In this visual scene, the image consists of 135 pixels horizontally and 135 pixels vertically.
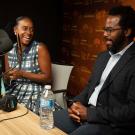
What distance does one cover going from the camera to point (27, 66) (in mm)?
2607

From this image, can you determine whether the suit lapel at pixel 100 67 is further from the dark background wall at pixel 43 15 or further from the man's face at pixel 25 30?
the dark background wall at pixel 43 15

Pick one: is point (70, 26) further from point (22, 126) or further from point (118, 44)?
point (22, 126)

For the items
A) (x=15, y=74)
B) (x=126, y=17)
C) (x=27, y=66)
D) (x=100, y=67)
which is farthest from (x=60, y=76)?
(x=126, y=17)

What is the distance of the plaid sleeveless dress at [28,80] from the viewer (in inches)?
98.4

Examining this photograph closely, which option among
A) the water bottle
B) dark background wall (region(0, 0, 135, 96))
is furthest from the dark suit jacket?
dark background wall (region(0, 0, 135, 96))

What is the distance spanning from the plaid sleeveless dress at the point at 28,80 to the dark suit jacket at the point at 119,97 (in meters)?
0.77

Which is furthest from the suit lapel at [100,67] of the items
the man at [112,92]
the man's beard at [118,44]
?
the man's beard at [118,44]

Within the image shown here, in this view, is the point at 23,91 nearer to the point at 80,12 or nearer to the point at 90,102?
the point at 90,102

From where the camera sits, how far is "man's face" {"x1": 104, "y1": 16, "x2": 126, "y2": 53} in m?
1.96

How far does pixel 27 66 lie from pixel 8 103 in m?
0.82

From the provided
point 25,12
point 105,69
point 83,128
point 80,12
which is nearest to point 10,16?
point 25,12

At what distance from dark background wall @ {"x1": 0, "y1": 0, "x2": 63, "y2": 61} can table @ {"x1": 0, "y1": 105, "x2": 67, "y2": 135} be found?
6.49 feet

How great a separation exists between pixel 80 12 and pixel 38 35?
2.09 feet

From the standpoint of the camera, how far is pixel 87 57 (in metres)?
A: 3.62
